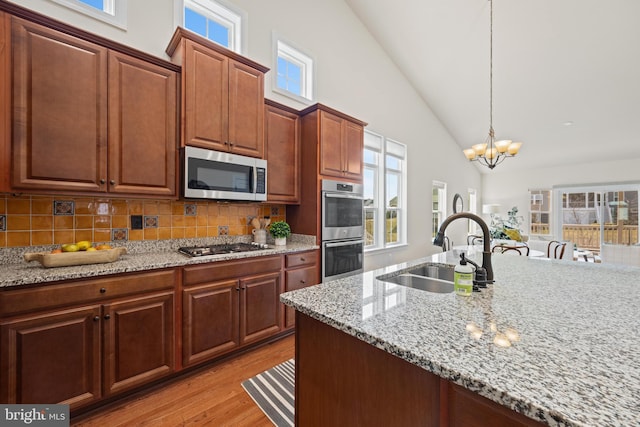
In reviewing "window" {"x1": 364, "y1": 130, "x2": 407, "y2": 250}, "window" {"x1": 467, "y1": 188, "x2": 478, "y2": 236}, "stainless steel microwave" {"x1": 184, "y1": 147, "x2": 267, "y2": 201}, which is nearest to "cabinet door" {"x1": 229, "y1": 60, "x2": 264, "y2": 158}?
"stainless steel microwave" {"x1": 184, "y1": 147, "x2": 267, "y2": 201}

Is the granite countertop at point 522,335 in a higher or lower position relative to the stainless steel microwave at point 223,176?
lower

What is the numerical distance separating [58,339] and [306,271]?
1.82 m

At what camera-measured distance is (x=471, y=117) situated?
5.69 meters

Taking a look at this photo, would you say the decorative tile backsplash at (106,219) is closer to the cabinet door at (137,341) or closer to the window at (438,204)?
the cabinet door at (137,341)

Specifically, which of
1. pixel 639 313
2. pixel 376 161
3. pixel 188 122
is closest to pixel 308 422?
pixel 639 313

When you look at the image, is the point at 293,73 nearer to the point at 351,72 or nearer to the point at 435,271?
the point at 351,72

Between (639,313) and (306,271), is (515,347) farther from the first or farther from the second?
(306,271)

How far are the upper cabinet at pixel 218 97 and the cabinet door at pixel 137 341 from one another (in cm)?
122

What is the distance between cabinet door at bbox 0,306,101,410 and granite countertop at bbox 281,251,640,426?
1.37m

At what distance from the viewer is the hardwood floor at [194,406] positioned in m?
1.61

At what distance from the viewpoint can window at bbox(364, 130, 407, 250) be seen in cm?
434

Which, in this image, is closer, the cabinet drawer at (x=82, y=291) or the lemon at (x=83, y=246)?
the cabinet drawer at (x=82, y=291)

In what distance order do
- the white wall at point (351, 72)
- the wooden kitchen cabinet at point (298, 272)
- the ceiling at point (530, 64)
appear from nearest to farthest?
the white wall at point (351, 72), the wooden kitchen cabinet at point (298, 272), the ceiling at point (530, 64)

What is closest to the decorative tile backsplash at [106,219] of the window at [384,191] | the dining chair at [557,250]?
the window at [384,191]
